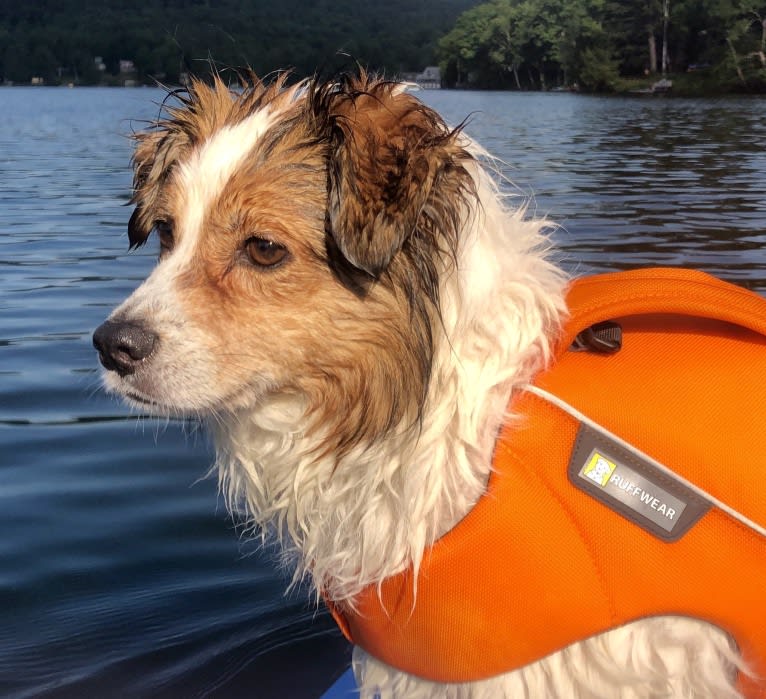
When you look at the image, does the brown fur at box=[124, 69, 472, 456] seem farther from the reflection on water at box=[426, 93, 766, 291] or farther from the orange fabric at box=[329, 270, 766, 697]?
the reflection on water at box=[426, 93, 766, 291]

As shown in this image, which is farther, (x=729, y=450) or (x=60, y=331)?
(x=60, y=331)

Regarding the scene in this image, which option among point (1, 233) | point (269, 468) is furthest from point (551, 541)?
point (1, 233)

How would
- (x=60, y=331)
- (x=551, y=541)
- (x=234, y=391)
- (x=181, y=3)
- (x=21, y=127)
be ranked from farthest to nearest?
1. (x=181, y=3)
2. (x=21, y=127)
3. (x=60, y=331)
4. (x=234, y=391)
5. (x=551, y=541)

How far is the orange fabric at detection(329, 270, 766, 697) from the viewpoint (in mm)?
2865

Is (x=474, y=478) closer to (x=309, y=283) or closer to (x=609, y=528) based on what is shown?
(x=609, y=528)

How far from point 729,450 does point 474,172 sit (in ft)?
3.73

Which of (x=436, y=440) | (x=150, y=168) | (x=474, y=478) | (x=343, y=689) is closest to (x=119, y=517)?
(x=343, y=689)

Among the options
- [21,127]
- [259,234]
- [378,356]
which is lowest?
[21,127]

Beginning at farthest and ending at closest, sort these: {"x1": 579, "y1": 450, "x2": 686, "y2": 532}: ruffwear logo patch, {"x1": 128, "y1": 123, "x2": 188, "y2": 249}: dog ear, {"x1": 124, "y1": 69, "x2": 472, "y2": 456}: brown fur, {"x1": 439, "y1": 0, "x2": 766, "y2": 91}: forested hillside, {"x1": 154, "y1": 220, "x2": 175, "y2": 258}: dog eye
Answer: {"x1": 439, "y1": 0, "x2": 766, "y2": 91}: forested hillside, {"x1": 128, "y1": 123, "x2": 188, "y2": 249}: dog ear, {"x1": 154, "y1": 220, "x2": 175, "y2": 258}: dog eye, {"x1": 124, "y1": 69, "x2": 472, "y2": 456}: brown fur, {"x1": 579, "y1": 450, "x2": 686, "y2": 532}: ruffwear logo patch

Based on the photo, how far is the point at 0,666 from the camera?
14.5ft

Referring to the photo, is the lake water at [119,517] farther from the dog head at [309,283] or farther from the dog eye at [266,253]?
the dog eye at [266,253]

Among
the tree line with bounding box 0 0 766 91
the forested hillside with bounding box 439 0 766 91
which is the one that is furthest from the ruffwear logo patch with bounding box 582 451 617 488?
the forested hillside with bounding box 439 0 766 91

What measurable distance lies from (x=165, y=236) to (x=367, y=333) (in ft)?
2.79

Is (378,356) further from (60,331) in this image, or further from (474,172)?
(60,331)
